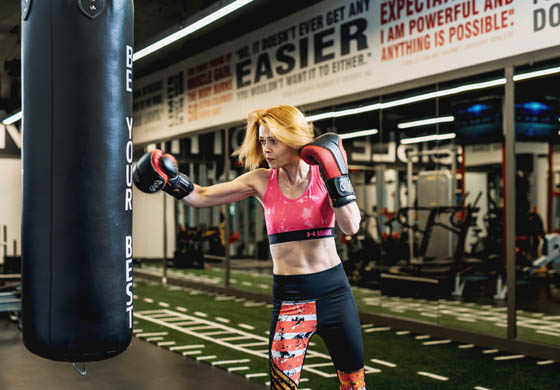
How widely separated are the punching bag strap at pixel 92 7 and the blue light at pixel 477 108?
6.49m

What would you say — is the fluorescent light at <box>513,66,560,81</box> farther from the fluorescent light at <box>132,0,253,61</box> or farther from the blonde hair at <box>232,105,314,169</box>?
the blonde hair at <box>232,105,314,169</box>

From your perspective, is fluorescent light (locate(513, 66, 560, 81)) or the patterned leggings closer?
the patterned leggings

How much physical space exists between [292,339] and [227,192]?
672 mm

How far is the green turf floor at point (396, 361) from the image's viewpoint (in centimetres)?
415

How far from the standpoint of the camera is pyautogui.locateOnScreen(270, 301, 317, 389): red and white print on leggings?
7.41 feet

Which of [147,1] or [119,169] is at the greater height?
[147,1]

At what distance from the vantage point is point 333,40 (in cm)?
694

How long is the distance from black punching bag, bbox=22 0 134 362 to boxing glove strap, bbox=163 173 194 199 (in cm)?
50

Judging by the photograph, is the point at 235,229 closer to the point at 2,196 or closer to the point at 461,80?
the point at 461,80

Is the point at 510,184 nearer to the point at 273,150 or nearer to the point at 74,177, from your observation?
the point at 273,150

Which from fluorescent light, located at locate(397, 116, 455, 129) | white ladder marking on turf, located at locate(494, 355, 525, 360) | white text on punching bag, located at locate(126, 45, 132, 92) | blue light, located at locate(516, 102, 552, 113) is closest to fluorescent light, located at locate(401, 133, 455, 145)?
fluorescent light, located at locate(397, 116, 455, 129)

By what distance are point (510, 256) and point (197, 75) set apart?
6.22 meters

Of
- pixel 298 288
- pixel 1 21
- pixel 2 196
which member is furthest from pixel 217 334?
pixel 2 196

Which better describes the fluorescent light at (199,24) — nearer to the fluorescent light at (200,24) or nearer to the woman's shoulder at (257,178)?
the fluorescent light at (200,24)
